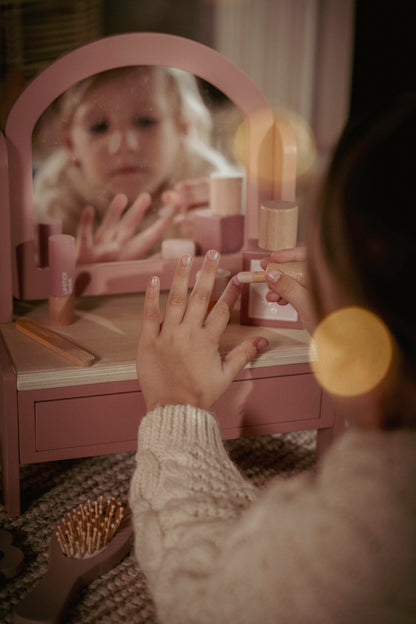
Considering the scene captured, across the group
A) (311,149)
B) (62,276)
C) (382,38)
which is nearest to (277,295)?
(62,276)

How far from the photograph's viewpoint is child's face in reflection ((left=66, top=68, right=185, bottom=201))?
951 millimetres

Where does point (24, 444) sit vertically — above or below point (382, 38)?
below

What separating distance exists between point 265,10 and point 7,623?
8.25ft

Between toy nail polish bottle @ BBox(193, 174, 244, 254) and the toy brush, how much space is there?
42cm

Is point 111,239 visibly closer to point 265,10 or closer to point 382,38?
point 382,38

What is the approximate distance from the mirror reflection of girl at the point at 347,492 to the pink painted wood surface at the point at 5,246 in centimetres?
46

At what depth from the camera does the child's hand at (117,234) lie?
988 mm

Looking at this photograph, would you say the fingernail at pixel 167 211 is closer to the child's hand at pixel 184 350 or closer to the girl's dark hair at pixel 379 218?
the child's hand at pixel 184 350

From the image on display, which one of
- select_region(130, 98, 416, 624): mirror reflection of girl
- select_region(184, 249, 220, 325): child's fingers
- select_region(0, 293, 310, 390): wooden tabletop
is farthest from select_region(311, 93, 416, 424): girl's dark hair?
select_region(0, 293, 310, 390): wooden tabletop

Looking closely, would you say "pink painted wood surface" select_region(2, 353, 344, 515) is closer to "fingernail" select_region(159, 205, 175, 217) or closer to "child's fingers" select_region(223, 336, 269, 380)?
"child's fingers" select_region(223, 336, 269, 380)

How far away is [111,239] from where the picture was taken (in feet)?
3.28

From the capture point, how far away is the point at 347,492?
41 centimetres

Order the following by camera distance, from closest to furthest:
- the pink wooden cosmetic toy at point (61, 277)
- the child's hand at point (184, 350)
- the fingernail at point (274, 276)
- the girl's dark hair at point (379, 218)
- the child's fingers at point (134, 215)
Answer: the girl's dark hair at point (379, 218) < the child's hand at point (184, 350) < the fingernail at point (274, 276) < the pink wooden cosmetic toy at point (61, 277) < the child's fingers at point (134, 215)

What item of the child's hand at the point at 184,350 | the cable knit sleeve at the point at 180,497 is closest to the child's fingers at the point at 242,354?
the child's hand at the point at 184,350
